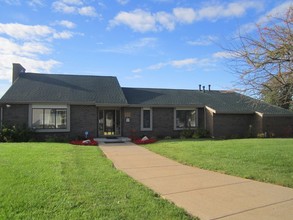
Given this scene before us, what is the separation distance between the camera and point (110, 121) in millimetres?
23375

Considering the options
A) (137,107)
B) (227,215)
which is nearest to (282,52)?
(227,215)

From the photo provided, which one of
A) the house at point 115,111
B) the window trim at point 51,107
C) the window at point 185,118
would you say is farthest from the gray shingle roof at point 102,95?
the window at point 185,118

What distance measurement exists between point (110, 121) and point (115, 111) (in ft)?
2.69

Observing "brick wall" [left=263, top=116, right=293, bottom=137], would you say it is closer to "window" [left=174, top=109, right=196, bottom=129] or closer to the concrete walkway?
"window" [left=174, top=109, right=196, bottom=129]

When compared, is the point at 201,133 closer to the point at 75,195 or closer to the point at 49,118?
the point at 49,118

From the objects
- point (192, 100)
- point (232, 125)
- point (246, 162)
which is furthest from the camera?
point (192, 100)

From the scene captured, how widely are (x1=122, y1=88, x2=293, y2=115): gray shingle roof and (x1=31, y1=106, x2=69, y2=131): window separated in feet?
15.7

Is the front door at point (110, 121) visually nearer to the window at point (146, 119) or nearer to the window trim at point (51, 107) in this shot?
the window at point (146, 119)

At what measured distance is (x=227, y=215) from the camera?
5367 mm

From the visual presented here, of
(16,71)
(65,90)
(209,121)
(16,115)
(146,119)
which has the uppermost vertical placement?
(16,71)

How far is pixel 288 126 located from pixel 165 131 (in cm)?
992

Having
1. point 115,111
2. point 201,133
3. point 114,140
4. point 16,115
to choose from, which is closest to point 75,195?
point 114,140

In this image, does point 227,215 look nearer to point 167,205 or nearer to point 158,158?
point 167,205

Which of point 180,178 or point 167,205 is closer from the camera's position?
point 167,205
